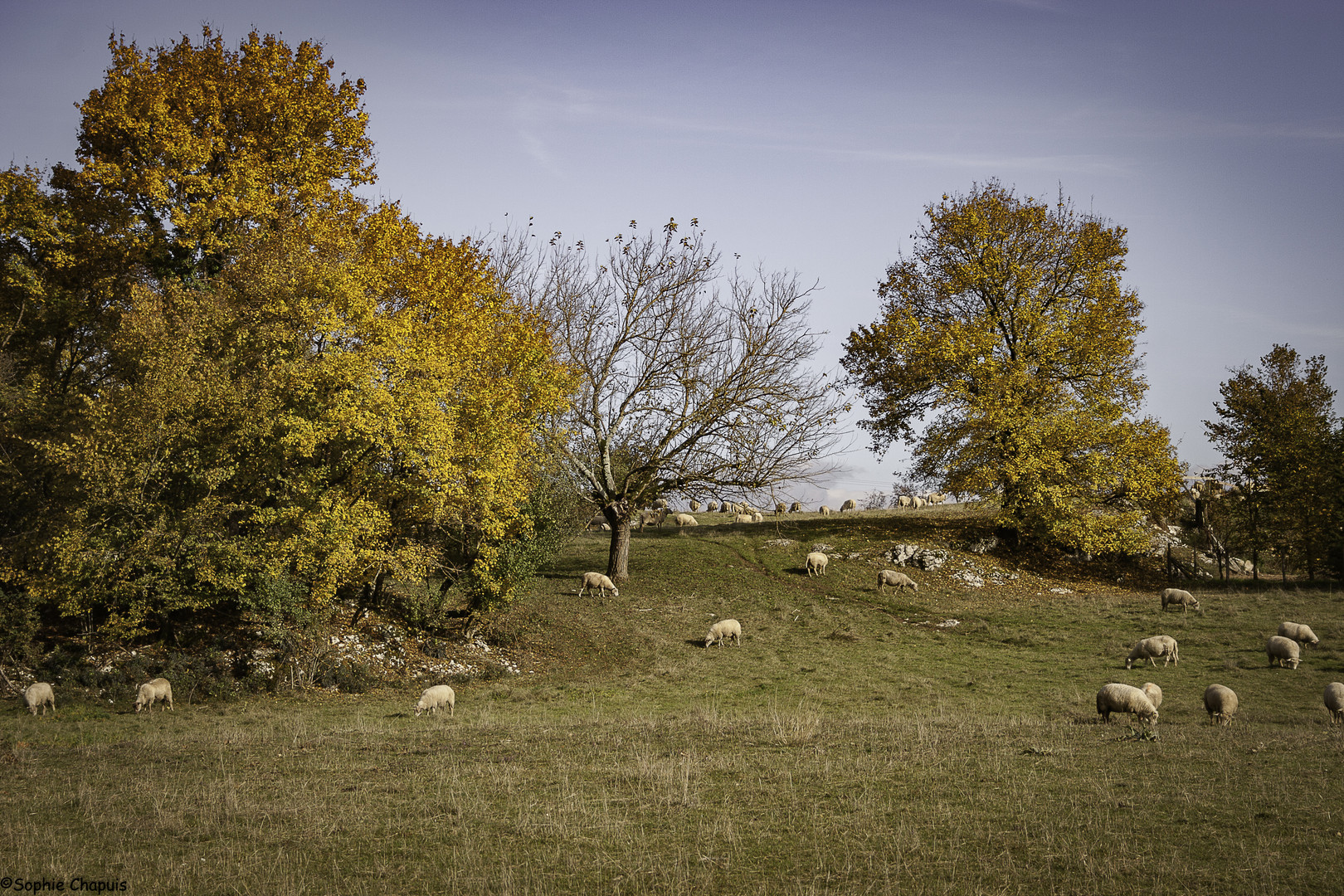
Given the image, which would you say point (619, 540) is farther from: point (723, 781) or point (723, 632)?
point (723, 781)

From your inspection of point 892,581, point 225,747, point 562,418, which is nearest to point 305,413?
point 225,747

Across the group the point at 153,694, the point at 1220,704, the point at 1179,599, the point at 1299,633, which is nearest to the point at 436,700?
the point at 153,694

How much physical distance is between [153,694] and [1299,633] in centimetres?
3355

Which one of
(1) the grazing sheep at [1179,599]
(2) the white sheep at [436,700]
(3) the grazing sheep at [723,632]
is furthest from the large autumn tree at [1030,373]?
(2) the white sheep at [436,700]

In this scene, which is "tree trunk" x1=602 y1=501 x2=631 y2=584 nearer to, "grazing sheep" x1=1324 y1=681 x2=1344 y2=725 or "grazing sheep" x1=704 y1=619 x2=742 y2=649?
"grazing sheep" x1=704 y1=619 x2=742 y2=649

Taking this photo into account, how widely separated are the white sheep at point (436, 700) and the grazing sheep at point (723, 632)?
34.7 feet

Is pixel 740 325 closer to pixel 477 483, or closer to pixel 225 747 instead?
pixel 477 483

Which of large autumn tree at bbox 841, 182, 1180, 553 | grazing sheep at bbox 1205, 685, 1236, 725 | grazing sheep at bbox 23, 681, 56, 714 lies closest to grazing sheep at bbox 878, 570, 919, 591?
large autumn tree at bbox 841, 182, 1180, 553

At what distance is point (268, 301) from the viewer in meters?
21.7

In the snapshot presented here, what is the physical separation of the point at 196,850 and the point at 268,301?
16.5m

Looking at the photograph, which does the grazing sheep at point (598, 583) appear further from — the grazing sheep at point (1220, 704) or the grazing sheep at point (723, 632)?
the grazing sheep at point (1220, 704)

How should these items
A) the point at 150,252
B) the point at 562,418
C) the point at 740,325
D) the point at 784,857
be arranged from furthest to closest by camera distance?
the point at 740,325, the point at 562,418, the point at 150,252, the point at 784,857

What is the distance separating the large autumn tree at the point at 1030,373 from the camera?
3666cm

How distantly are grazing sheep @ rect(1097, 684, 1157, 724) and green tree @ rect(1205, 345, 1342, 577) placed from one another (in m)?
27.1
